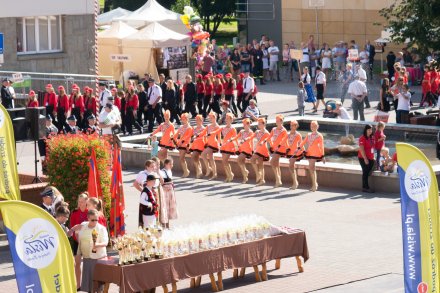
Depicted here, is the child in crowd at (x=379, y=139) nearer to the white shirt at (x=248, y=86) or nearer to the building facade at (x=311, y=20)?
the white shirt at (x=248, y=86)

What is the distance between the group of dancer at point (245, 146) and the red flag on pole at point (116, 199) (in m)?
7.14

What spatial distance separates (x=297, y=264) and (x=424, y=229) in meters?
5.33

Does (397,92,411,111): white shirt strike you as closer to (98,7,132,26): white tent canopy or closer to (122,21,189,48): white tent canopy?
(122,21,189,48): white tent canopy

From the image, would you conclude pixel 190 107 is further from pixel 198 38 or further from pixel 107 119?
pixel 198 38

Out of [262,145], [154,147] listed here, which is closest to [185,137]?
[154,147]

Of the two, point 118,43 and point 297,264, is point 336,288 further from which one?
point 118,43

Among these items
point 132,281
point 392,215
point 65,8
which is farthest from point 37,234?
point 65,8

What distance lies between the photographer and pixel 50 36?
42.3 meters

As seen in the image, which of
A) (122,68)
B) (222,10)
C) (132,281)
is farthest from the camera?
(222,10)

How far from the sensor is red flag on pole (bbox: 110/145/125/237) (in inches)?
809

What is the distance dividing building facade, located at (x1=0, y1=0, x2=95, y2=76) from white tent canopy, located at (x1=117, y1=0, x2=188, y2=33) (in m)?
5.93

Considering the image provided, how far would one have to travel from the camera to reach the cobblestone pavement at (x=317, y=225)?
62.4ft

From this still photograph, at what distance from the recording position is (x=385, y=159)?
2662 cm

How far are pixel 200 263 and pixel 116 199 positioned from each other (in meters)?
3.10
